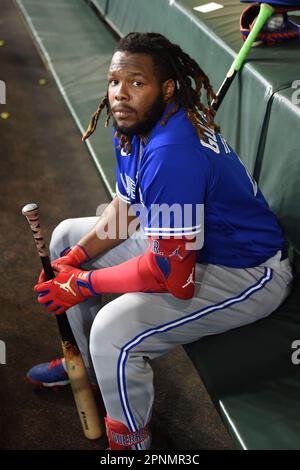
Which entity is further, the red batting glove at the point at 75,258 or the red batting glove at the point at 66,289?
the red batting glove at the point at 75,258

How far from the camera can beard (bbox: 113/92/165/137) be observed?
159 centimetres

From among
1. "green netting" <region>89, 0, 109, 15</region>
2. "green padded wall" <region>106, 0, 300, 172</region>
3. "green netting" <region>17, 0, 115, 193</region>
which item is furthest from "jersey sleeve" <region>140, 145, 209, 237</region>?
"green netting" <region>89, 0, 109, 15</region>

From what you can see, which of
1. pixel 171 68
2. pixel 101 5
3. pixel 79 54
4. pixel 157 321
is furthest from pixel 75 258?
pixel 101 5

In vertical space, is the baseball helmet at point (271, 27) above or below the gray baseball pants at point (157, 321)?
above

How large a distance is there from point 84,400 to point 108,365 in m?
0.31

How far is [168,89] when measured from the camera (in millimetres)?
1608

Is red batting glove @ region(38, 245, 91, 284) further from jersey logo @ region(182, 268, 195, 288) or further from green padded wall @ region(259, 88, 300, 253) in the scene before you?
green padded wall @ region(259, 88, 300, 253)

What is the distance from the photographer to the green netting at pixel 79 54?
2752 millimetres

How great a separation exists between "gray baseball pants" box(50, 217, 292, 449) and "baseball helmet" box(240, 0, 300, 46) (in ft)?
3.29

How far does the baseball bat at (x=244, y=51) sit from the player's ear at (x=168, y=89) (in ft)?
1.75

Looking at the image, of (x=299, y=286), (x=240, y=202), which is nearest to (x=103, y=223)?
(x=240, y=202)

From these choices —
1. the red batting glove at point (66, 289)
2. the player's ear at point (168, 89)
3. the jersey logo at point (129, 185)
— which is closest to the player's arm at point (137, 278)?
the red batting glove at point (66, 289)

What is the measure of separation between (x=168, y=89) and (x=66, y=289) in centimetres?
60

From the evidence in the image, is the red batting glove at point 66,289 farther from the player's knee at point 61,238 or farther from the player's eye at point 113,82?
the player's eye at point 113,82
